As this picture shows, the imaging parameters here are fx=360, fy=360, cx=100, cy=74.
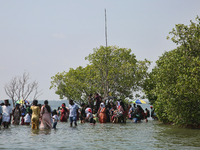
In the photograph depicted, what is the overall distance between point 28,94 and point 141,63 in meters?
19.7

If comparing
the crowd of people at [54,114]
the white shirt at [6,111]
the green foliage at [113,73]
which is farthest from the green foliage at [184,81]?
the green foliage at [113,73]

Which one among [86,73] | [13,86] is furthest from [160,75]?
[13,86]

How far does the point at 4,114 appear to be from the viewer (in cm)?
2031

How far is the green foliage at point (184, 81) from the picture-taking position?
2000 cm

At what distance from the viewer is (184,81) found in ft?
66.5

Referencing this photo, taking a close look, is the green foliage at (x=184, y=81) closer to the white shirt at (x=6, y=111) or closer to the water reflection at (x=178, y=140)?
the water reflection at (x=178, y=140)

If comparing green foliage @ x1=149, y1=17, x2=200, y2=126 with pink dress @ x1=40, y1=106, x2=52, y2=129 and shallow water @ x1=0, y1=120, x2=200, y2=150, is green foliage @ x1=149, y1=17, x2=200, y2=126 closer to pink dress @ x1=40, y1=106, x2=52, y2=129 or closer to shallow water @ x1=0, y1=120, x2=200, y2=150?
shallow water @ x1=0, y1=120, x2=200, y2=150

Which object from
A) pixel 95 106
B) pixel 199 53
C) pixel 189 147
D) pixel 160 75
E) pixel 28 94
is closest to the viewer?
pixel 189 147

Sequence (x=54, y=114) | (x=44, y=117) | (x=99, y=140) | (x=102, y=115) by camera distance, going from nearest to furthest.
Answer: (x=99, y=140)
(x=44, y=117)
(x=54, y=114)
(x=102, y=115)

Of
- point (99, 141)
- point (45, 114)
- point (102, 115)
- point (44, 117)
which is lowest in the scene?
point (99, 141)

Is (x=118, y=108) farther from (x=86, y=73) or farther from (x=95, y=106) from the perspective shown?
(x=86, y=73)

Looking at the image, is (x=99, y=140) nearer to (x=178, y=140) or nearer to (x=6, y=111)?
(x=178, y=140)

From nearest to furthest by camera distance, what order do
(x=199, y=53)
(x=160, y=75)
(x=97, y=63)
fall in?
1. (x=199, y=53)
2. (x=160, y=75)
3. (x=97, y=63)

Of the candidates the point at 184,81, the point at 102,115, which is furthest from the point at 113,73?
the point at 184,81
